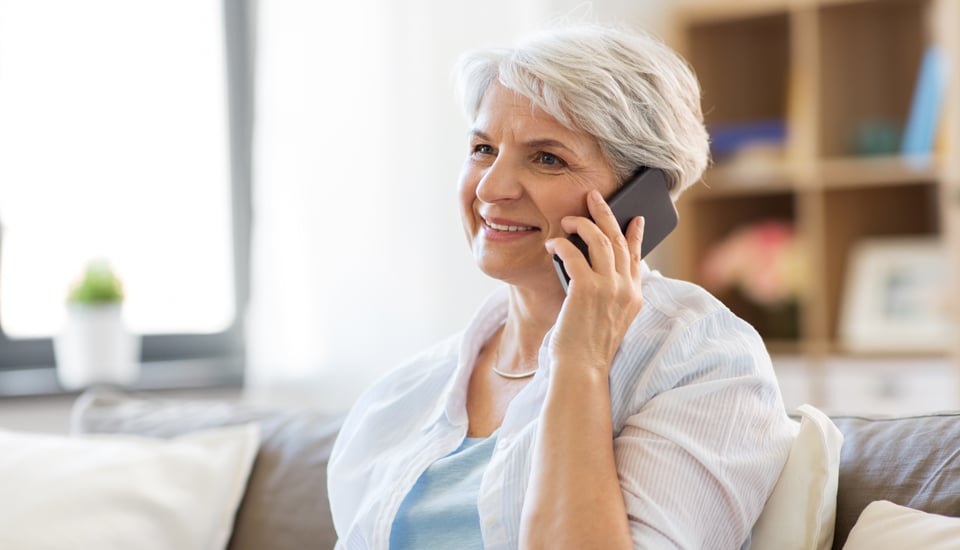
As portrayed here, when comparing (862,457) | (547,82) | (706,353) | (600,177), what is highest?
(547,82)

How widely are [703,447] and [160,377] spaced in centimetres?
213

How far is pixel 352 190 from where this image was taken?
115 inches

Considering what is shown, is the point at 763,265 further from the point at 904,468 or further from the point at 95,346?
the point at 904,468

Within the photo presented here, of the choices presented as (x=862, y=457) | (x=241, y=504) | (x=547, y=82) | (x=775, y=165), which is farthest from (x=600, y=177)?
(x=775, y=165)

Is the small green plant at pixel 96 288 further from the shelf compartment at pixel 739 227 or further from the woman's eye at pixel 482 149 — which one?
the shelf compartment at pixel 739 227

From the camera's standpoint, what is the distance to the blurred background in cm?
289

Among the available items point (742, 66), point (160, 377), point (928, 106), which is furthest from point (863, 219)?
point (160, 377)

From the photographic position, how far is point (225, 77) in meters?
3.18

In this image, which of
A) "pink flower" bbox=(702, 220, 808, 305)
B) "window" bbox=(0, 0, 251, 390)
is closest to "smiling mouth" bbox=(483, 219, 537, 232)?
"window" bbox=(0, 0, 251, 390)

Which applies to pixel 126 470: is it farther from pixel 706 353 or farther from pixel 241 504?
pixel 706 353

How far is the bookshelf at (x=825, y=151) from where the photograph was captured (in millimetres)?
3398

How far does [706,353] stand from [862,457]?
25 cm

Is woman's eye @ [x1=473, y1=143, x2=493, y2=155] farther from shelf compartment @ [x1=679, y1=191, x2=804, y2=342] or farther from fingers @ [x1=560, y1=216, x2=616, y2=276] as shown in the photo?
shelf compartment @ [x1=679, y1=191, x2=804, y2=342]

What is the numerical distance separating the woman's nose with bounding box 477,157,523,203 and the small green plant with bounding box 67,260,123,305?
149cm
